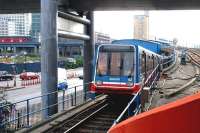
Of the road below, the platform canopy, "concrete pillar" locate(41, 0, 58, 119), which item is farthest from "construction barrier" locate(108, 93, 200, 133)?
the road below

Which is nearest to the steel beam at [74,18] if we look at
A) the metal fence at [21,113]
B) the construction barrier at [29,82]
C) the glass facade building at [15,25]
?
the metal fence at [21,113]

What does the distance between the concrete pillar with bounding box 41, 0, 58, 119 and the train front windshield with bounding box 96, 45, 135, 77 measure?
82.6 inches

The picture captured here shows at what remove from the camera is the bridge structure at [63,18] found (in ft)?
55.7

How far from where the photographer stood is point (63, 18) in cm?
1925

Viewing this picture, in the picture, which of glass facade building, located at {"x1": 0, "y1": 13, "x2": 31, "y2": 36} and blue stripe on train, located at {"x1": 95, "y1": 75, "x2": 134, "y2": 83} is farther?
glass facade building, located at {"x1": 0, "y1": 13, "x2": 31, "y2": 36}

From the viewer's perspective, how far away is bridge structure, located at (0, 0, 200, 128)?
17.0 m

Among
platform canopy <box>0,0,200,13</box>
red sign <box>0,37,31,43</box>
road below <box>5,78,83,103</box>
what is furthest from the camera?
red sign <box>0,37,31,43</box>

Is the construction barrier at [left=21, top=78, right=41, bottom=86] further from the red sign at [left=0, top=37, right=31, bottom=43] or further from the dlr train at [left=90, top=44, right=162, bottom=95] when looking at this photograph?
the dlr train at [left=90, top=44, right=162, bottom=95]

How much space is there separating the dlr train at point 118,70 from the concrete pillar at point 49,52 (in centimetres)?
191

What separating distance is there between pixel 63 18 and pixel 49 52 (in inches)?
109

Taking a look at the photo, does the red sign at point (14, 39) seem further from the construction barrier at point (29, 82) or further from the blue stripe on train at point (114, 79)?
the blue stripe on train at point (114, 79)

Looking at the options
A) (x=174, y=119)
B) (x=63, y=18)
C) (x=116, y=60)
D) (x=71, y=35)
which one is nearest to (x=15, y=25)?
(x=71, y=35)

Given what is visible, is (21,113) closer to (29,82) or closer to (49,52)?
(49,52)

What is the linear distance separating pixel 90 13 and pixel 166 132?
2062 cm
